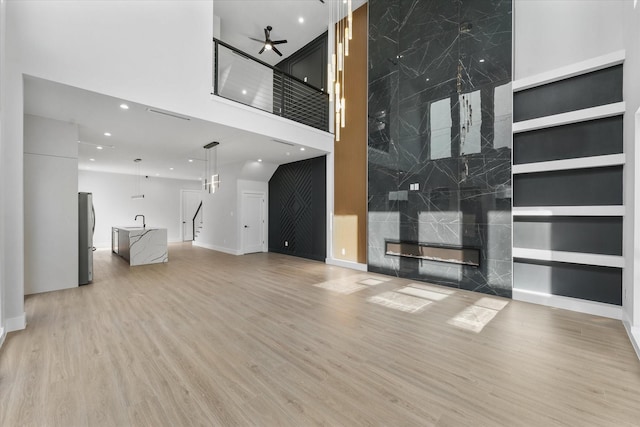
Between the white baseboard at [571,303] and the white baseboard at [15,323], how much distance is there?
21.7 feet

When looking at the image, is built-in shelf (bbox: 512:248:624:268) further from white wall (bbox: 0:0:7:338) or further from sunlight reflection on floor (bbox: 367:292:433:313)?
white wall (bbox: 0:0:7:338)

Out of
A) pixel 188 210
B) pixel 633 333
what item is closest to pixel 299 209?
pixel 633 333

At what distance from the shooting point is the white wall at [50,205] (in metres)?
4.20

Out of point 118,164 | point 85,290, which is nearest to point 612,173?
point 85,290

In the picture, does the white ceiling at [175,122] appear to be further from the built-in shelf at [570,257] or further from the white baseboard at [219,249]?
the built-in shelf at [570,257]

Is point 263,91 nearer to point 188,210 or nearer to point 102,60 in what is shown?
point 102,60

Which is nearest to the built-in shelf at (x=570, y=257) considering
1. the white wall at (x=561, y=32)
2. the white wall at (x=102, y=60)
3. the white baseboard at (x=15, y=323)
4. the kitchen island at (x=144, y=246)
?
the white wall at (x=561, y=32)

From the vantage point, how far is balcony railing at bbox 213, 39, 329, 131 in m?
6.92

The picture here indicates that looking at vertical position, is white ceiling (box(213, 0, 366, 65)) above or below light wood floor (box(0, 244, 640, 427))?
above

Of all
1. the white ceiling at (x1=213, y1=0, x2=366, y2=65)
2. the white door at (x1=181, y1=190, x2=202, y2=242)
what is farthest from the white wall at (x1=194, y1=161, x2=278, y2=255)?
the white ceiling at (x1=213, y1=0, x2=366, y2=65)

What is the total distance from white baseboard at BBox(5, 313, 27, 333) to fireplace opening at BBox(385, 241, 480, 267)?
562 centimetres

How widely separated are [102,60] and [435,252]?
5.98 meters

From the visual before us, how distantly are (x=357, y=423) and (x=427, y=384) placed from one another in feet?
2.41

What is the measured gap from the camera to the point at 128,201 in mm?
10766
